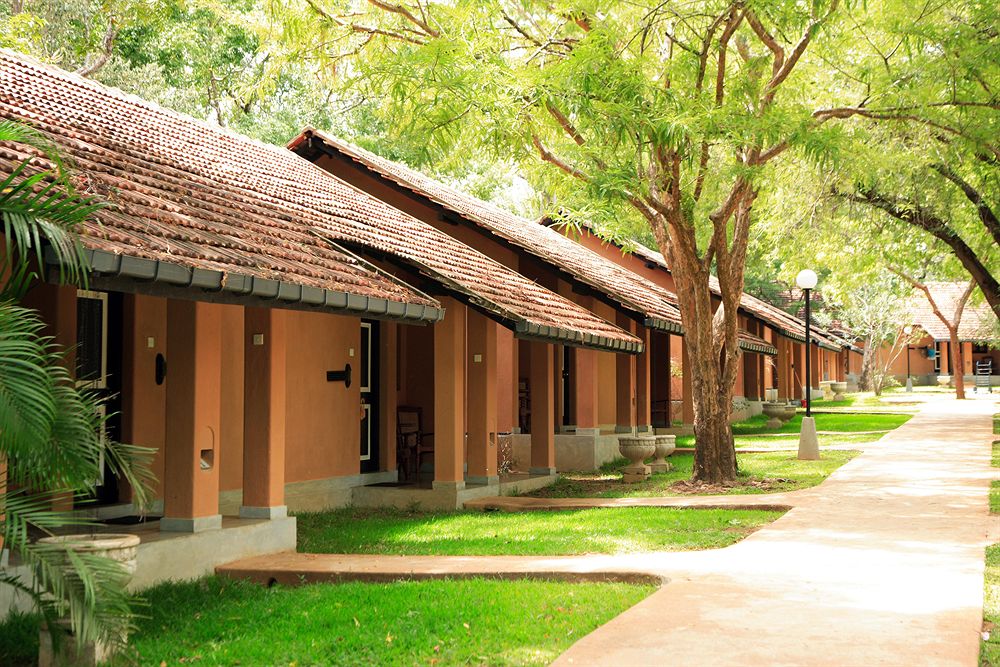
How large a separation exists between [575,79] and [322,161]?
6.83 m

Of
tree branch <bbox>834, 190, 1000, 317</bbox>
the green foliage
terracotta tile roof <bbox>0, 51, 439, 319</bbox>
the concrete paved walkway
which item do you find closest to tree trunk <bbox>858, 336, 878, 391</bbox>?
the green foliage

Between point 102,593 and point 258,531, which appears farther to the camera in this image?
point 258,531

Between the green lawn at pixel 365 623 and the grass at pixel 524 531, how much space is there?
1833 mm

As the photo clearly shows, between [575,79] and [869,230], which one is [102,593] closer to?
[575,79]

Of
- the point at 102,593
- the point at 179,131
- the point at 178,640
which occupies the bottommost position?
the point at 178,640

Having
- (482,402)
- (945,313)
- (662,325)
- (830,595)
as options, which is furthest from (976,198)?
(945,313)

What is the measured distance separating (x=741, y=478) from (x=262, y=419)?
783cm

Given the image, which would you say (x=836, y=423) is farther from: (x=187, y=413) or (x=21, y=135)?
(x=21, y=135)

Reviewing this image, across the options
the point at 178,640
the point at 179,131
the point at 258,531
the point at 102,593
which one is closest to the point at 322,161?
the point at 179,131

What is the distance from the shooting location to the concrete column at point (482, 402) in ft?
42.3

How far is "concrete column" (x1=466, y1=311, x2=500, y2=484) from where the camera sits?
12883mm

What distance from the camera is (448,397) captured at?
12164mm

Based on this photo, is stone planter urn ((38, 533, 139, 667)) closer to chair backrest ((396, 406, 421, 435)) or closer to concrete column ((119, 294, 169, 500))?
concrete column ((119, 294, 169, 500))

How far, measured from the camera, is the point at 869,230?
23.3 meters
